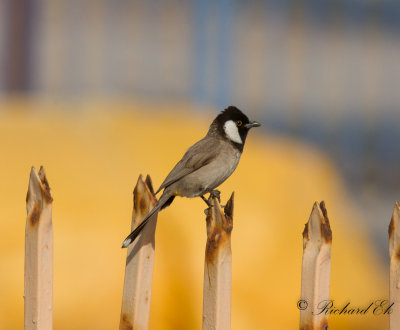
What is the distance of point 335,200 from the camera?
358 cm

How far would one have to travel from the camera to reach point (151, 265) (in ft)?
7.14

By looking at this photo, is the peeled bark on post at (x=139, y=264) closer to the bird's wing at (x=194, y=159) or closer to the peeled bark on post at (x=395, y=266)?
the bird's wing at (x=194, y=159)

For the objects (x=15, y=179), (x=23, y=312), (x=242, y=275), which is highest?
(x=15, y=179)

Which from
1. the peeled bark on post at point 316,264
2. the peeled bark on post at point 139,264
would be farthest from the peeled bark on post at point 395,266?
the peeled bark on post at point 139,264

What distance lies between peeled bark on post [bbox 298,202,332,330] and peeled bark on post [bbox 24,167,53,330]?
2.35ft

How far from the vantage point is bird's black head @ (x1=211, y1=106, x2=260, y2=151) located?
9.37 ft

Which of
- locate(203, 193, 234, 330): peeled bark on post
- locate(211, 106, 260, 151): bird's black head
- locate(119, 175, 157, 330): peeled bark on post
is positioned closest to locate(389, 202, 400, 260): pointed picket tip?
locate(203, 193, 234, 330): peeled bark on post

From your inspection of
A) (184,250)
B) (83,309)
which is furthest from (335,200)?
(83,309)

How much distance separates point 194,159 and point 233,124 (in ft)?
0.81

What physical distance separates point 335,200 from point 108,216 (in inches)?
54.6

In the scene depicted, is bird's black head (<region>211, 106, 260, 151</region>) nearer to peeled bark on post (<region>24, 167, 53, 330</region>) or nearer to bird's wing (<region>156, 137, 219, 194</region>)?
bird's wing (<region>156, 137, 219, 194</region>)

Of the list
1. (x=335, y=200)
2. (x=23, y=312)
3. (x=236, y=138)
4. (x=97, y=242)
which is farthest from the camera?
(x=335, y=200)

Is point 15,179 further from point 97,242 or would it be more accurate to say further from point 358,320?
point 358,320

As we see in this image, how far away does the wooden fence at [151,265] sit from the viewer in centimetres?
206
